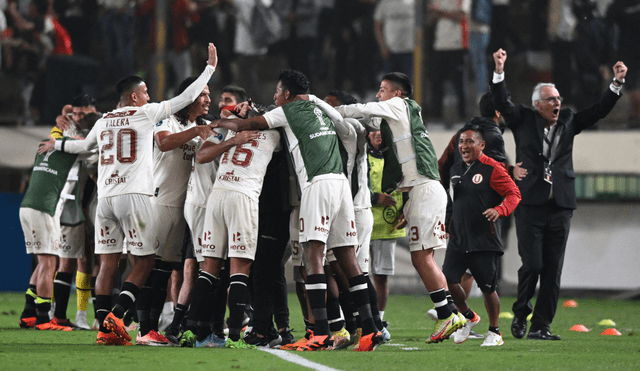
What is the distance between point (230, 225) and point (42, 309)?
2.94 m

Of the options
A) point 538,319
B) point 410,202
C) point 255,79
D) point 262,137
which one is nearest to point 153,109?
point 262,137

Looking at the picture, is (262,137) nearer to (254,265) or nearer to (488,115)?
(254,265)

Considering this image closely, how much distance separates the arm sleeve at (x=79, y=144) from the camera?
693 centimetres

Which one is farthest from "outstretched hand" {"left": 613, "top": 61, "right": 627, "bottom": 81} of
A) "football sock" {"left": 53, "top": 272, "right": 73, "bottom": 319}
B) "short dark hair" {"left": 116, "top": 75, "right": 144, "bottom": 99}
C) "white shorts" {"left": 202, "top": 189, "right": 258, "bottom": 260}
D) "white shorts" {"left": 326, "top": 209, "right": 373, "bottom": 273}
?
"football sock" {"left": 53, "top": 272, "right": 73, "bottom": 319}

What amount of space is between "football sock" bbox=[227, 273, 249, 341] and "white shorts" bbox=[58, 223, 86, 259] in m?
2.69

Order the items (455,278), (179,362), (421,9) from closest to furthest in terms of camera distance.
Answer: (179,362), (455,278), (421,9)

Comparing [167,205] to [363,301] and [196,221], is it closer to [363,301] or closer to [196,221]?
[196,221]

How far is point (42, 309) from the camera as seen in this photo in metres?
7.70

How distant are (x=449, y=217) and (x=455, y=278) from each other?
2.35ft

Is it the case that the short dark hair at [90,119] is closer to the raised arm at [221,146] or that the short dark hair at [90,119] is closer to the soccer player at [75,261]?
the soccer player at [75,261]

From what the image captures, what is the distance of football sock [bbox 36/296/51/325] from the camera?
7668 mm

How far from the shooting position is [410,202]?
20.4 ft

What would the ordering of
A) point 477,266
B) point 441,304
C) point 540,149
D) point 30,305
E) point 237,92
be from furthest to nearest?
point 30,305
point 237,92
point 540,149
point 477,266
point 441,304

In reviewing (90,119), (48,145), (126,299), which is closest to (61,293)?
(48,145)
